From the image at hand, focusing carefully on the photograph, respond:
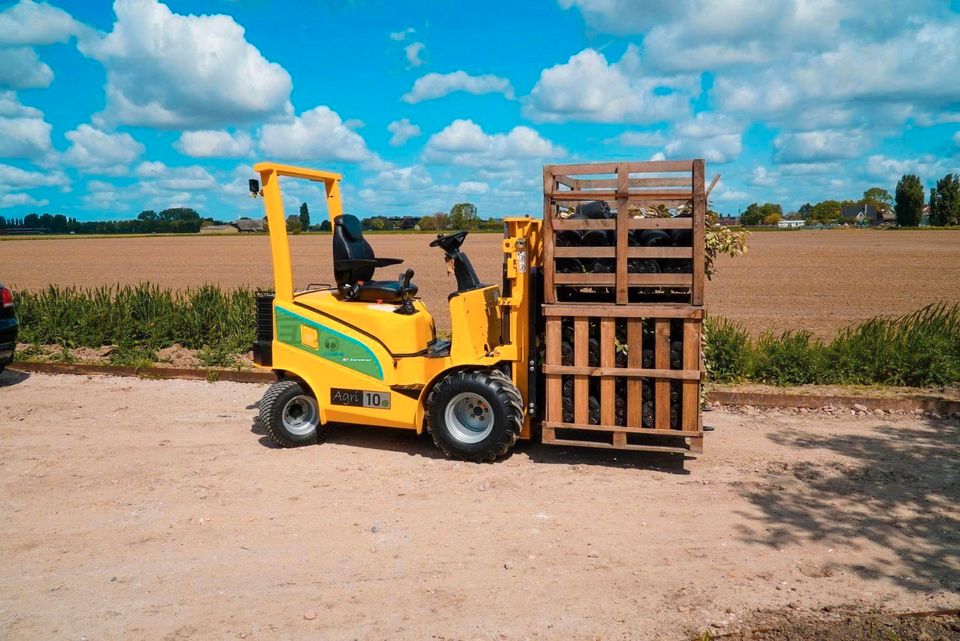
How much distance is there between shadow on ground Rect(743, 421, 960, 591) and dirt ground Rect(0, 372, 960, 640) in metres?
0.02

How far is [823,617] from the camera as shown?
3.93 meters

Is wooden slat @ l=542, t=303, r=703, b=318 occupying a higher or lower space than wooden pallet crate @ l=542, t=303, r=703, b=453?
higher

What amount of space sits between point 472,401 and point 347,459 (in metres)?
1.21

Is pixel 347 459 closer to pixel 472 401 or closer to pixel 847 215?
pixel 472 401

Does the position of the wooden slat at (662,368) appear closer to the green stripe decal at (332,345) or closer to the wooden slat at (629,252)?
the wooden slat at (629,252)

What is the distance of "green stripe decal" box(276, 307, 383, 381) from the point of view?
6.83 m

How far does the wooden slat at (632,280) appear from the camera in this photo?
6043mm

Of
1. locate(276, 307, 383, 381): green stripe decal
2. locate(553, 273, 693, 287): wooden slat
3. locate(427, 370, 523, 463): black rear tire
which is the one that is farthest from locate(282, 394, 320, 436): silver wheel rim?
locate(553, 273, 693, 287): wooden slat

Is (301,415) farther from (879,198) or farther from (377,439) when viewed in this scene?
(879,198)

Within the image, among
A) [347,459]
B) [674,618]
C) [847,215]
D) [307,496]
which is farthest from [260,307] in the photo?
[847,215]

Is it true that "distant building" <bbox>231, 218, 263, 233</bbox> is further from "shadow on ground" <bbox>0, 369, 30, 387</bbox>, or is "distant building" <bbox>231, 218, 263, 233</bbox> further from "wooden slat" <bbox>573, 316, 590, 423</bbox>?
"wooden slat" <bbox>573, 316, 590, 423</bbox>

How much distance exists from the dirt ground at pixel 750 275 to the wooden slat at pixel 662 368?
24.9 feet

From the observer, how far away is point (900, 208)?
103 metres

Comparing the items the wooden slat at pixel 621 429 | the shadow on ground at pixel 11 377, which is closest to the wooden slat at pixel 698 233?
the wooden slat at pixel 621 429
